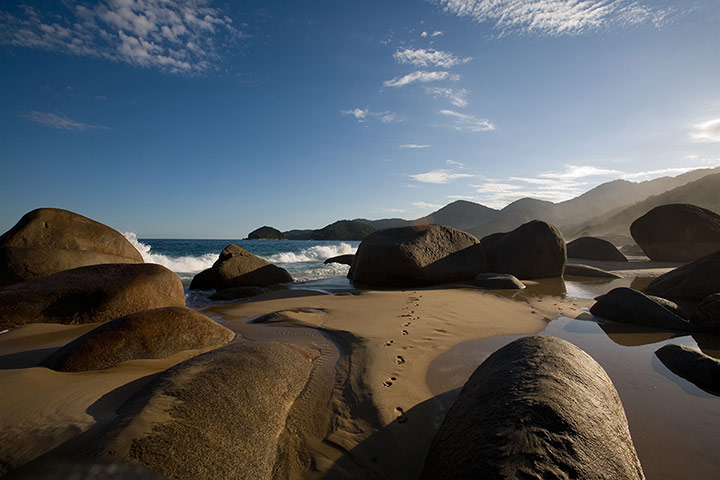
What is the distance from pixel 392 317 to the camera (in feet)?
16.4

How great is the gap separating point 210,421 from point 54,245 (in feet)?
25.2

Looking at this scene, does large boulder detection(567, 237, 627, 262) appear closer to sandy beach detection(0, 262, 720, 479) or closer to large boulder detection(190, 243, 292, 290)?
sandy beach detection(0, 262, 720, 479)

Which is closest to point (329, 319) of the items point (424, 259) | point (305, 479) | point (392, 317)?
point (392, 317)

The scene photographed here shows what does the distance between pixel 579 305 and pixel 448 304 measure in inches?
103

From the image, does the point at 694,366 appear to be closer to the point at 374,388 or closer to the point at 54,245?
the point at 374,388

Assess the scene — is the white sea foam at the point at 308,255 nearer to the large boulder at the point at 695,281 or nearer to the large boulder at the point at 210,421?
the large boulder at the point at 695,281

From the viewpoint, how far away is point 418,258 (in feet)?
29.2

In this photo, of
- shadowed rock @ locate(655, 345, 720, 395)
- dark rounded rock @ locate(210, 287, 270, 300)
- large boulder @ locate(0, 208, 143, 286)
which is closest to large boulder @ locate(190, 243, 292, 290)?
dark rounded rock @ locate(210, 287, 270, 300)

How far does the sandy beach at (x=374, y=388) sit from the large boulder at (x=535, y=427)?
39cm

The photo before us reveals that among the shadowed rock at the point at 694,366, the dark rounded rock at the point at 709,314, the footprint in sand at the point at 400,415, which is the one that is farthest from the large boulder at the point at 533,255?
the footprint in sand at the point at 400,415

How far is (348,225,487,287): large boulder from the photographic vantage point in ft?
29.1

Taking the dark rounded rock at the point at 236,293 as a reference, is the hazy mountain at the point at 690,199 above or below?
above

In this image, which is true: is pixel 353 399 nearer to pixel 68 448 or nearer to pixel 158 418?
pixel 158 418

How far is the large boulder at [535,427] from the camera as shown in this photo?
1346 millimetres
